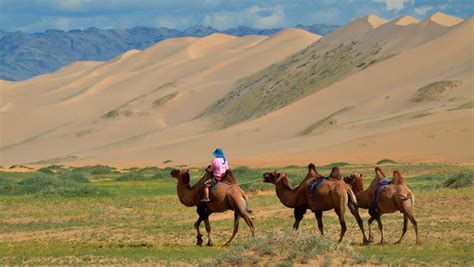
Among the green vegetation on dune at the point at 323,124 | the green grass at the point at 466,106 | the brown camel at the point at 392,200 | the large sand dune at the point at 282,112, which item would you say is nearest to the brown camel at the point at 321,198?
the brown camel at the point at 392,200

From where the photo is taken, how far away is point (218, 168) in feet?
66.9

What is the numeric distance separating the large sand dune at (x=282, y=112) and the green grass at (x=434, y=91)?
0.31 ft

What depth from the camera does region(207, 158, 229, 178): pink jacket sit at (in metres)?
20.3

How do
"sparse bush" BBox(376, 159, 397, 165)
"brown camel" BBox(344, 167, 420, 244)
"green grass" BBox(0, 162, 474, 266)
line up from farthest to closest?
"sparse bush" BBox(376, 159, 397, 165), "brown camel" BBox(344, 167, 420, 244), "green grass" BBox(0, 162, 474, 266)

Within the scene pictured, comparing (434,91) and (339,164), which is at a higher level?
(434,91)

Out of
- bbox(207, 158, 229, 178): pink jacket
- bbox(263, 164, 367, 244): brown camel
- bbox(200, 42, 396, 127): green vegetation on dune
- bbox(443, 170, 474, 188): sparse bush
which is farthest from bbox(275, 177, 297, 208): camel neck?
bbox(200, 42, 396, 127): green vegetation on dune

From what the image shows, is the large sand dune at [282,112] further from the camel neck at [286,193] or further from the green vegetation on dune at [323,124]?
the camel neck at [286,193]

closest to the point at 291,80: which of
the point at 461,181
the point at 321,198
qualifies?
the point at 461,181

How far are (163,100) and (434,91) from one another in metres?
57.8

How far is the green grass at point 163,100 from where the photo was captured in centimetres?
13038

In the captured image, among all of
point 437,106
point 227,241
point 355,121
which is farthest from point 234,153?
point 227,241

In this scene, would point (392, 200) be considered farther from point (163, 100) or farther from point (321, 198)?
point (163, 100)

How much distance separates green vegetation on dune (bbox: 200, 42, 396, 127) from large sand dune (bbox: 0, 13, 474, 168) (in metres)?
1.21

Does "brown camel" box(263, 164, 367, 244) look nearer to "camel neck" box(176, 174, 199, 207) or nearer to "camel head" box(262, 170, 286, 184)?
"camel head" box(262, 170, 286, 184)
